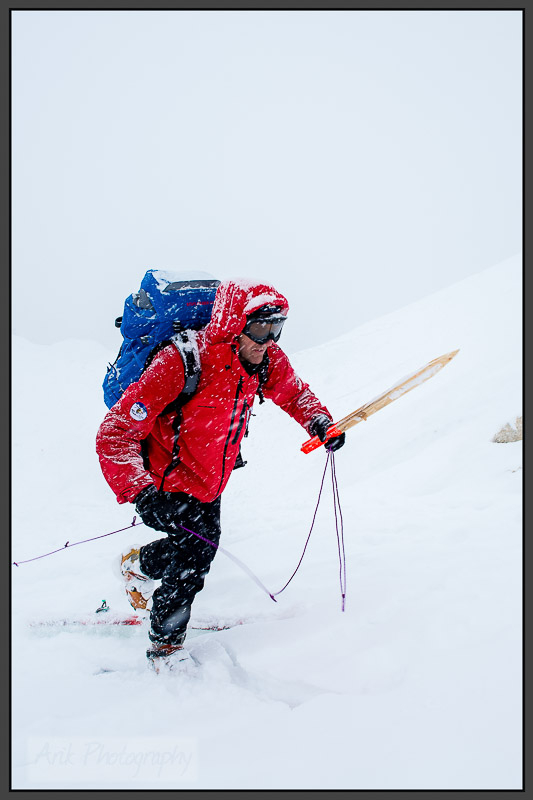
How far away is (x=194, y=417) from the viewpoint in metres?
3.25

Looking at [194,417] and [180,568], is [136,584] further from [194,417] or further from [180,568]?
[194,417]

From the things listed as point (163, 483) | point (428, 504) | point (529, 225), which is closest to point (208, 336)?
point (163, 483)

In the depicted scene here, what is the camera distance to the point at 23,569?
671cm

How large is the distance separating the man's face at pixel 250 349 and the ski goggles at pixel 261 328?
0.03 meters

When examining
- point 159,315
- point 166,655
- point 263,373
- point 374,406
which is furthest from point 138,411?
point 374,406

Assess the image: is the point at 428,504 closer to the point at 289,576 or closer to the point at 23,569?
the point at 289,576

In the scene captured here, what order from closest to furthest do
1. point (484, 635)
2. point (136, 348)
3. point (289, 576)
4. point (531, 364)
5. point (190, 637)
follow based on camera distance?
1. point (484, 635)
2. point (136, 348)
3. point (190, 637)
4. point (289, 576)
5. point (531, 364)

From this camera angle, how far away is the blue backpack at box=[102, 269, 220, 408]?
130 inches

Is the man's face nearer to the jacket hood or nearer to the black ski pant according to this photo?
the jacket hood

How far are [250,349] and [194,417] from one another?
590 millimetres

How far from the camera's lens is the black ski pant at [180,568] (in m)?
3.43

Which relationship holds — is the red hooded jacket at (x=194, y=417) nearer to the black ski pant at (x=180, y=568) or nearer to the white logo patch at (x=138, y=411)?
the white logo patch at (x=138, y=411)

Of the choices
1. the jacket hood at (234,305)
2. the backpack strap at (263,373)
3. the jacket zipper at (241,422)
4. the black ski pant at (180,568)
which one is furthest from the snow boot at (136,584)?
the jacket hood at (234,305)

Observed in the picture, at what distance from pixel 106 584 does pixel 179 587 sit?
2.58m
